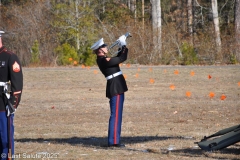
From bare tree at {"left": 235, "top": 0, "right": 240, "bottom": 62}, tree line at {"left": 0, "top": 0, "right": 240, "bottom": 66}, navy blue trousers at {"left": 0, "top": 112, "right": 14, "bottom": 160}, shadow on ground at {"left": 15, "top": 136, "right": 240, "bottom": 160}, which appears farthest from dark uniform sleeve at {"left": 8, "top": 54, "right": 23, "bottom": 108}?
bare tree at {"left": 235, "top": 0, "right": 240, "bottom": 62}

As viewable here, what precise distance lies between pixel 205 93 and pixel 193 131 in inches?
302

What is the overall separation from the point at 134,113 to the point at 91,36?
93.5 ft

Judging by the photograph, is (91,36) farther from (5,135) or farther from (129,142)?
(5,135)

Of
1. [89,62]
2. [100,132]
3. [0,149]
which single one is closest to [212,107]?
[100,132]

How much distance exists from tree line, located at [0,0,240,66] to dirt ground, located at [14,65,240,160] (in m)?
4.21

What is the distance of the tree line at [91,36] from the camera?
31594 millimetres

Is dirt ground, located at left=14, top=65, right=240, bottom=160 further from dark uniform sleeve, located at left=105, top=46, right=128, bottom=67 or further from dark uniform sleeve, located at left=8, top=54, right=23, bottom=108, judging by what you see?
dark uniform sleeve, located at left=8, top=54, right=23, bottom=108

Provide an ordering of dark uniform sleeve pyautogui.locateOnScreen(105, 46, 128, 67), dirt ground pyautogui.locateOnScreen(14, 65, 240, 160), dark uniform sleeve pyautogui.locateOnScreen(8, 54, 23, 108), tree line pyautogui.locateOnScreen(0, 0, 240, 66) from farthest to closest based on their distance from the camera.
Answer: tree line pyautogui.locateOnScreen(0, 0, 240, 66) < dark uniform sleeve pyautogui.locateOnScreen(105, 46, 128, 67) < dirt ground pyautogui.locateOnScreen(14, 65, 240, 160) < dark uniform sleeve pyautogui.locateOnScreen(8, 54, 23, 108)

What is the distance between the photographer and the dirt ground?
10.2m

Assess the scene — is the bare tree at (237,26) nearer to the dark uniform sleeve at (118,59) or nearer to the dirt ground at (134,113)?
A: the dirt ground at (134,113)

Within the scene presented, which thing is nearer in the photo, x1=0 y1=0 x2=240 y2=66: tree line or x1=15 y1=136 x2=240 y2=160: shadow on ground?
x1=15 y1=136 x2=240 y2=160: shadow on ground

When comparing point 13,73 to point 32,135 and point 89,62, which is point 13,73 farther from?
point 89,62

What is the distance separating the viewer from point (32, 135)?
12273mm

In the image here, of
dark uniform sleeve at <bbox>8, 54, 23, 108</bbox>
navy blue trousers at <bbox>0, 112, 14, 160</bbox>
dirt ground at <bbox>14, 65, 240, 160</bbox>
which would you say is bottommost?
dirt ground at <bbox>14, 65, 240, 160</bbox>
